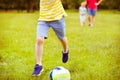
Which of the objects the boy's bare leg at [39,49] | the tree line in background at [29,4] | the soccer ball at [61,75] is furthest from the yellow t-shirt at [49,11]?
the tree line in background at [29,4]

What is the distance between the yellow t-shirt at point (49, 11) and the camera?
6.69 metres

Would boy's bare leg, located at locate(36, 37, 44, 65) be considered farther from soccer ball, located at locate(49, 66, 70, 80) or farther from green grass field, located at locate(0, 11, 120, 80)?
soccer ball, located at locate(49, 66, 70, 80)

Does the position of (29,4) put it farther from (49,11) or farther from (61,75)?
(61,75)

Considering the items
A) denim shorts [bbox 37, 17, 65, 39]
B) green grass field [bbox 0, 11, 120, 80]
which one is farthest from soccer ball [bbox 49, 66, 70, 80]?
denim shorts [bbox 37, 17, 65, 39]

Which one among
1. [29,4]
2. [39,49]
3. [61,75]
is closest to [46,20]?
[39,49]

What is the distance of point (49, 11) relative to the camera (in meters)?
6.70

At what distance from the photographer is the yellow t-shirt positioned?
21.9 ft

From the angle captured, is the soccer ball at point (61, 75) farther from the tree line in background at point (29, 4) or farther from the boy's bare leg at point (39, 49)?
the tree line in background at point (29, 4)

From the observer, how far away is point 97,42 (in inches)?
451

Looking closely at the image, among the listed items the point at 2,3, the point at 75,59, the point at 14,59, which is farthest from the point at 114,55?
the point at 2,3

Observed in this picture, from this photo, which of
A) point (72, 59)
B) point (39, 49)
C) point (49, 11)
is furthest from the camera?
point (72, 59)

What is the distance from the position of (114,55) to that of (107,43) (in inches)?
92.8

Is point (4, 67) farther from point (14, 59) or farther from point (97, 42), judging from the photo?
point (97, 42)

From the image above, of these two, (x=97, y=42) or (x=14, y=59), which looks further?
(x=97, y=42)
